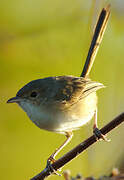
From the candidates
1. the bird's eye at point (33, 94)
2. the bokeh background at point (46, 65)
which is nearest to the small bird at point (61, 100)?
the bird's eye at point (33, 94)

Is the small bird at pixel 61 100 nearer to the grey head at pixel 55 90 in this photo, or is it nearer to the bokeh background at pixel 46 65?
the grey head at pixel 55 90

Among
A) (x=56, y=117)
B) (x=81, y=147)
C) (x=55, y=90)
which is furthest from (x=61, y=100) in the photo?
(x=81, y=147)

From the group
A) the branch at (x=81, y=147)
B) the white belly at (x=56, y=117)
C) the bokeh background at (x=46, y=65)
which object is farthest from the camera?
the bokeh background at (x=46, y=65)

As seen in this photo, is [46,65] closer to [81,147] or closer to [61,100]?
[61,100]

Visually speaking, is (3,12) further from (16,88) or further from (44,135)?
(44,135)

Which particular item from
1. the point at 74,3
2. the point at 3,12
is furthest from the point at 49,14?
the point at 3,12

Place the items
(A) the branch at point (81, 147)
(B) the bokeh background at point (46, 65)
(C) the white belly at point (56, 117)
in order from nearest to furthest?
(A) the branch at point (81, 147)
(C) the white belly at point (56, 117)
(B) the bokeh background at point (46, 65)

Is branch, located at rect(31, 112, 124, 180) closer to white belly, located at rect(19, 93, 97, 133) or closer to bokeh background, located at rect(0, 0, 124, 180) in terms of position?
white belly, located at rect(19, 93, 97, 133)
